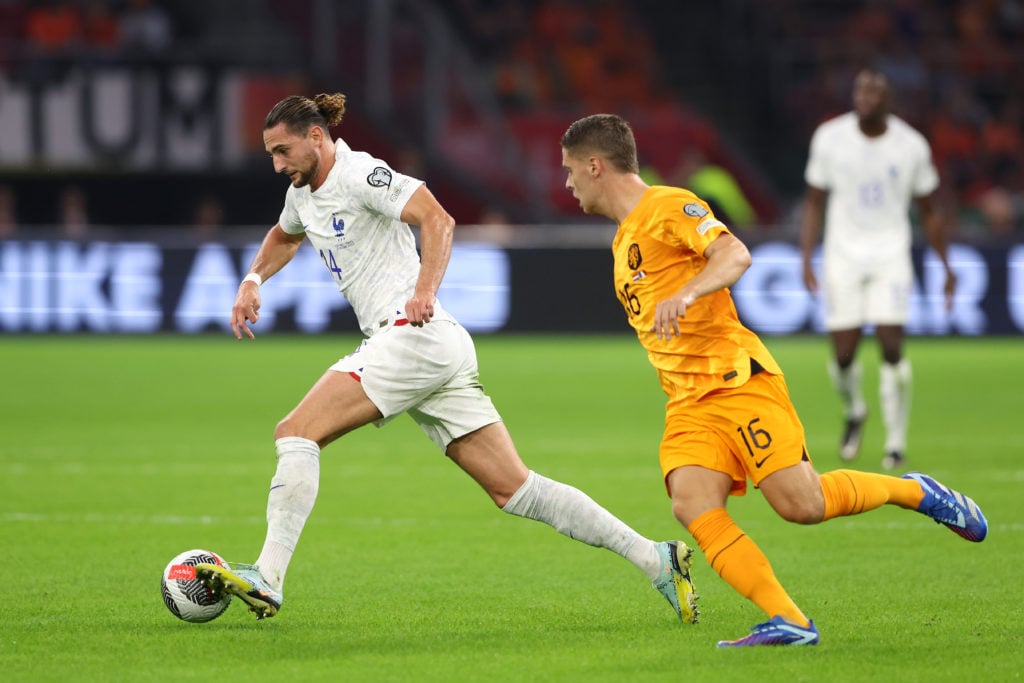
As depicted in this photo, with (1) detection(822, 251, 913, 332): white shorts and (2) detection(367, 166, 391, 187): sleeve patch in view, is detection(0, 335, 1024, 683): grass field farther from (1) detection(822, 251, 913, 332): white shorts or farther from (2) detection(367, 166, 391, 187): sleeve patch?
(2) detection(367, 166, 391, 187): sleeve patch

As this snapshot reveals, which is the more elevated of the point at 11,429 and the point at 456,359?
the point at 456,359

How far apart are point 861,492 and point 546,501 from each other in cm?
120

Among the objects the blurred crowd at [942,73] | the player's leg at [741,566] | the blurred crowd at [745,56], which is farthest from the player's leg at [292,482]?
the blurred crowd at [942,73]

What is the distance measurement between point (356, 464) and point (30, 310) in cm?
1109

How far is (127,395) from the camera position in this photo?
15.5 m

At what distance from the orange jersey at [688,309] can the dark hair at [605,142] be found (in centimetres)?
14

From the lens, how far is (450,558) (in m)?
7.73

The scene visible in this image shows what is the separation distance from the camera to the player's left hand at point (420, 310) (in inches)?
239

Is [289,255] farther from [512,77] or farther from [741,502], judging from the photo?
[512,77]

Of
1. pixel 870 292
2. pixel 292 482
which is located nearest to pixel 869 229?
pixel 870 292

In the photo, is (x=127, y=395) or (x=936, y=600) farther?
(x=127, y=395)

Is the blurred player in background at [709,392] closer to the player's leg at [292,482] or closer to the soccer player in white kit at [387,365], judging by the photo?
the soccer player in white kit at [387,365]

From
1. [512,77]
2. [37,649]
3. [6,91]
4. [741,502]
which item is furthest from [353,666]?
[512,77]

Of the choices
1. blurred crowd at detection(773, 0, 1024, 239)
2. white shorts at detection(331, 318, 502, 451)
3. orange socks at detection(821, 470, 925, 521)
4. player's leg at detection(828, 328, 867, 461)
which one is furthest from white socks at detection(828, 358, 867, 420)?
blurred crowd at detection(773, 0, 1024, 239)
